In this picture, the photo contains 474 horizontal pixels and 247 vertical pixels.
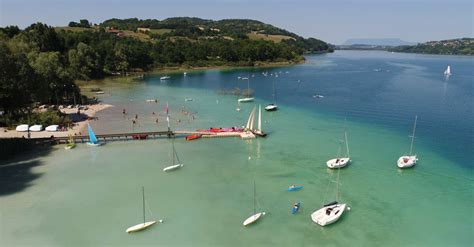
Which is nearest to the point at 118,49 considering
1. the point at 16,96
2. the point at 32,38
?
the point at 32,38

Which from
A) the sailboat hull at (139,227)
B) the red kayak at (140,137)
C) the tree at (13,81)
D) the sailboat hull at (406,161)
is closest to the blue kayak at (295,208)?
the sailboat hull at (139,227)

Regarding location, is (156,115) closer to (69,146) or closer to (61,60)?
(69,146)

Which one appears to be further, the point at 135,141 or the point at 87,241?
the point at 135,141

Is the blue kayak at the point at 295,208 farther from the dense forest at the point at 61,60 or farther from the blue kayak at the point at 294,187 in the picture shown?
the dense forest at the point at 61,60

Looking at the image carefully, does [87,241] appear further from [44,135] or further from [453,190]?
[453,190]

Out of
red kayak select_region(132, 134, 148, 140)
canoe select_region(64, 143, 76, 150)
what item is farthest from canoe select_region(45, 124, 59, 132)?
red kayak select_region(132, 134, 148, 140)
